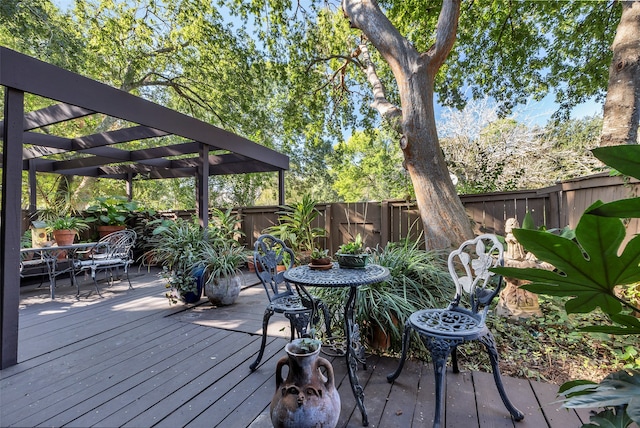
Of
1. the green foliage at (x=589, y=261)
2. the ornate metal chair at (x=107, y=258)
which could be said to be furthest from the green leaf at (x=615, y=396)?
the ornate metal chair at (x=107, y=258)

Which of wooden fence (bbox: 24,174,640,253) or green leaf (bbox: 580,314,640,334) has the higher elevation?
wooden fence (bbox: 24,174,640,253)

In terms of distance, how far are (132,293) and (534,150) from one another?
902 cm

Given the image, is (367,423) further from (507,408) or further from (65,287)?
(65,287)

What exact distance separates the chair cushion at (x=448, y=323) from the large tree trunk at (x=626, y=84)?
2.58 metres

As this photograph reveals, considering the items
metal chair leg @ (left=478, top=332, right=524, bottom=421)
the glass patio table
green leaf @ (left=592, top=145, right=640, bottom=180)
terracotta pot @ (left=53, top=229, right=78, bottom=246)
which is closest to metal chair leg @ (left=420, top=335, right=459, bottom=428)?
metal chair leg @ (left=478, top=332, right=524, bottom=421)

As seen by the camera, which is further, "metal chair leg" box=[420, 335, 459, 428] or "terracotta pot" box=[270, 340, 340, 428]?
"metal chair leg" box=[420, 335, 459, 428]

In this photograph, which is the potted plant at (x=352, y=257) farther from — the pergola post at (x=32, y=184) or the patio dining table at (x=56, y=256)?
the pergola post at (x=32, y=184)

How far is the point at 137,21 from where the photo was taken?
21.8 ft

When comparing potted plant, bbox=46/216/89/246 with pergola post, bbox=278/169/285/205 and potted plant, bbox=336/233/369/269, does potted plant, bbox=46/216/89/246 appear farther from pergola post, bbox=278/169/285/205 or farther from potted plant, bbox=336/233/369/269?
potted plant, bbox=336/233/369/269

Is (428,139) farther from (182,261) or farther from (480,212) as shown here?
(182,261)

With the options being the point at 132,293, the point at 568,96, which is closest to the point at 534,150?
the point at 568,96

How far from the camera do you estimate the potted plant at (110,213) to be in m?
5.70

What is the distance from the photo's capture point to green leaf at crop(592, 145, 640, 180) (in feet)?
1.48

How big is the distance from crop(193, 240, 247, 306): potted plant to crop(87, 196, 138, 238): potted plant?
3.49 m
